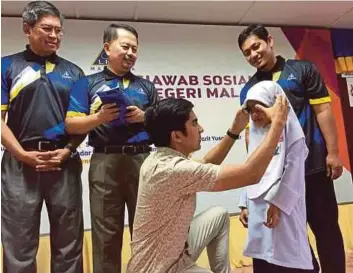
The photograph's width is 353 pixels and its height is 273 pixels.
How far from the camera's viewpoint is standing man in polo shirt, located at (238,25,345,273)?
180 cm

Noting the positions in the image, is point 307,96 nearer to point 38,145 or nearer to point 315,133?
point 315,133

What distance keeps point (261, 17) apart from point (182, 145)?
2.09 meters

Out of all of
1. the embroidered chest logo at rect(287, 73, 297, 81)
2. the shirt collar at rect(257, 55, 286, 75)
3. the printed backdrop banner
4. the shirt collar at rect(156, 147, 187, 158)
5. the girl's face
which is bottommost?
the shirt collar at rect(156, 147, 187, 158)

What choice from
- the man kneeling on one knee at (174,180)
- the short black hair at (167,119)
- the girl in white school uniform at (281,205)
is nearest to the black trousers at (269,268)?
the girl in white school uniform at (281,205)

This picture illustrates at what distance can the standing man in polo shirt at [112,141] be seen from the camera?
171cm

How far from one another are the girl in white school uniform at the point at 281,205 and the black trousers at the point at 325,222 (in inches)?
10.5

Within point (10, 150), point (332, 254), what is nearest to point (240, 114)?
point (332, 254)

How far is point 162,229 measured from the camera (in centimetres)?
139

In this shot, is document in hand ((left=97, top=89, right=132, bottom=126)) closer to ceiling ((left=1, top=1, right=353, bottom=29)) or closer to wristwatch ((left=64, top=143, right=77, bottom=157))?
wristwatch ((left=64, top=143, right=77, bottom=157))

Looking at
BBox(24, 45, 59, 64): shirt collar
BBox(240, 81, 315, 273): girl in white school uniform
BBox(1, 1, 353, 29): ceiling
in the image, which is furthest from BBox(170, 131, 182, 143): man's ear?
BBox(1, 1, 353, 29): ceiling

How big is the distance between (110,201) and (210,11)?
1.81m

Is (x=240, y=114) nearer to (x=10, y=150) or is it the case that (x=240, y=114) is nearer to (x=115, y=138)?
(x=115, y=138)

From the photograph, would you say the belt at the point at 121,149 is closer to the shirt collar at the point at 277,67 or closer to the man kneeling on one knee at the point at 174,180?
the man kneeling on one knee at the point at 174,180

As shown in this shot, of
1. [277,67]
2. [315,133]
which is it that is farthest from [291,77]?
[315,133]
